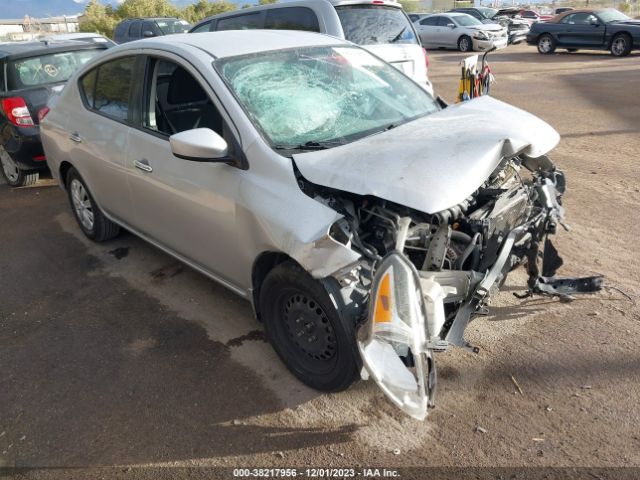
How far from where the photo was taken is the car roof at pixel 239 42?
3.60m

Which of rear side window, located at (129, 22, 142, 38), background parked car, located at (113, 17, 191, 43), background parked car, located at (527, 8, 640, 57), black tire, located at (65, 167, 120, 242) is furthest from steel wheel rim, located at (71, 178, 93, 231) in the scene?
background parked car, located at (527, 8, 640, 57)

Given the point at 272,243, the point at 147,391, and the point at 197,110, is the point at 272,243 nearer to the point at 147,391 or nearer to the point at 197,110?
the point at 147,391

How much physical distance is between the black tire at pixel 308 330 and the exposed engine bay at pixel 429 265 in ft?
0.50

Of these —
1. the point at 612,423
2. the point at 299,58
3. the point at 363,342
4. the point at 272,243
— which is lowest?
the point at 612,423

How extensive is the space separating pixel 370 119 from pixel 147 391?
2.18 metres

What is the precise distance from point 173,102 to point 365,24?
4.04 m

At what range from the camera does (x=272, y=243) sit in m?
2.92

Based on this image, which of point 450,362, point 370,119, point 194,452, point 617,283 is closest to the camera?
point 194,452

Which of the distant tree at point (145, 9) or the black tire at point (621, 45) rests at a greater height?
the distant tree at point (145, 9)

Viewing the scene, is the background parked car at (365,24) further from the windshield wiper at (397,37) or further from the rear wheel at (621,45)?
the rear wheel at (621,45)

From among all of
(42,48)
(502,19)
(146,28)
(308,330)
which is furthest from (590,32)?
(308,330)

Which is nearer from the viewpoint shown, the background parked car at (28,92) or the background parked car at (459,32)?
the background parked car at (28,92)

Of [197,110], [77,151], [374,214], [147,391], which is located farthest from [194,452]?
[77,151]

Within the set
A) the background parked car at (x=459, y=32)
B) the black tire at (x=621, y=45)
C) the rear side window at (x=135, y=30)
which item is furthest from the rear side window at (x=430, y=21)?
the rear side window at (x=135, y=30)
